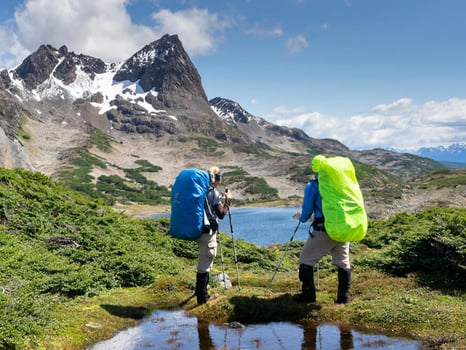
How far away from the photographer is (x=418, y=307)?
10953mm

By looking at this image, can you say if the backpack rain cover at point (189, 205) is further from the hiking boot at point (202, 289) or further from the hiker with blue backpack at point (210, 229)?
the hiking boot at point (202, 289)

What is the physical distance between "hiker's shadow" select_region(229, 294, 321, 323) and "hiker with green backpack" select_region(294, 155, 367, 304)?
47cm

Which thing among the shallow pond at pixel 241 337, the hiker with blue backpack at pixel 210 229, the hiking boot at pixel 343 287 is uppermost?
the hiker with blue backpack at pixel 210 229

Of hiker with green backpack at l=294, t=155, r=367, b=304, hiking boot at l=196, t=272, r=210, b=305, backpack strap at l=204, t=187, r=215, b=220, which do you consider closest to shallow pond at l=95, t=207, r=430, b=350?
hiking boot at l=196, t=272, r=210, b=305

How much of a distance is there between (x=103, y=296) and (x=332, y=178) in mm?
8306

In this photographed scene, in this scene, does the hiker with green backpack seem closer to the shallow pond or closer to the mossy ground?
the mossy ground

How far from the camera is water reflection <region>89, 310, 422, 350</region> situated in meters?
9.49

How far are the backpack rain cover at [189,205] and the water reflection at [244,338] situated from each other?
2.57 metres

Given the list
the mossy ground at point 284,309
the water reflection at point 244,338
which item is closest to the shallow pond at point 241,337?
the water reflection at point 244,338

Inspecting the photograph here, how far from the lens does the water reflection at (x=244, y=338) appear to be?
31.1ft

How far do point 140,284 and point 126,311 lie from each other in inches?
132

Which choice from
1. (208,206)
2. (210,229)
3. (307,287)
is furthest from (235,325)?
(208,206)

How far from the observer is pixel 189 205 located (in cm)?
1250

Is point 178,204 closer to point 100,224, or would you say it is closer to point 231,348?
point 231,348
